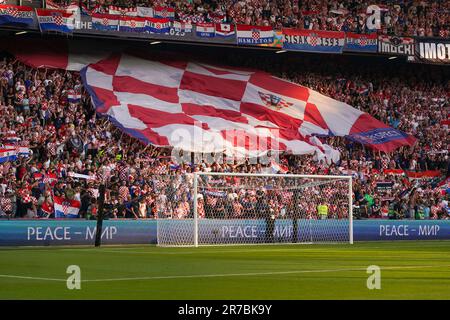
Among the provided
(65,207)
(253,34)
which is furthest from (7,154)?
(253,34)

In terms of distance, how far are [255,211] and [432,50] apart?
2062cm

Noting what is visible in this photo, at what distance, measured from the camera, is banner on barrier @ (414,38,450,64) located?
1812 inches

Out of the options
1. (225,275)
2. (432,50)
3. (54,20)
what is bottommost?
(225,275)

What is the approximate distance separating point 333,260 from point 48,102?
1868 centimetres

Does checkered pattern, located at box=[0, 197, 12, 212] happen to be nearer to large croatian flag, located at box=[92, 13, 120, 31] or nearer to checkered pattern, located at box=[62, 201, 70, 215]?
checkered pattern, located at box=[62, 201, 70, 215]

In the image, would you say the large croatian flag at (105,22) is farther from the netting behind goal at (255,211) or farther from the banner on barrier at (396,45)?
the banner on barrier at (396,45)

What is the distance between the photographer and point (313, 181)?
31.3 metres

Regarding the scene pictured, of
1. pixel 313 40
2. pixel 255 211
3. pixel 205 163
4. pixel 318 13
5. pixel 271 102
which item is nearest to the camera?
pixel 255 211

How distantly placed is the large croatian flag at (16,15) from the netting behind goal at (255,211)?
1170 centimetres

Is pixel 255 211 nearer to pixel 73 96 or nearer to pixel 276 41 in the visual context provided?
pixel 73 96

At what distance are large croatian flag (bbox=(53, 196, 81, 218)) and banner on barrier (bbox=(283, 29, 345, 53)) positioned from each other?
16600 mm

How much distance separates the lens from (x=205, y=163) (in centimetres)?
3609

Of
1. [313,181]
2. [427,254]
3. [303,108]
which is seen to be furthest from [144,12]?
[427,254]

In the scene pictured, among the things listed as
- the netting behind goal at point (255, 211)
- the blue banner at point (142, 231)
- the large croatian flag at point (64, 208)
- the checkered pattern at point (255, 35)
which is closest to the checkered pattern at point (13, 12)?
the large croatian flag at point (64, 208)
